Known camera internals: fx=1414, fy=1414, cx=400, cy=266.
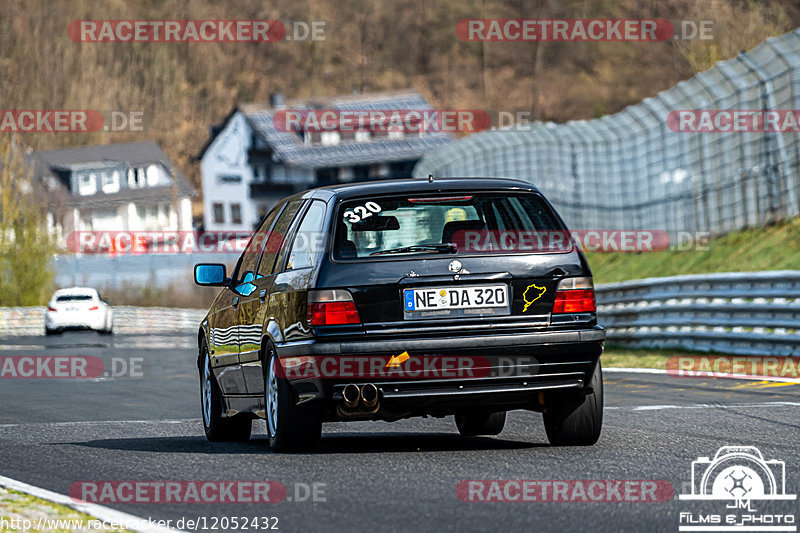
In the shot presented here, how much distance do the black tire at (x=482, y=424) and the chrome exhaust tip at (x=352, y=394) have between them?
2.09 m

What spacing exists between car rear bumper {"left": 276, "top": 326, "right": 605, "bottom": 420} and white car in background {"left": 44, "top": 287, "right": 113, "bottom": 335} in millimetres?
31513

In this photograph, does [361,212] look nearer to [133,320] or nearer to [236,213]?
[133,320]

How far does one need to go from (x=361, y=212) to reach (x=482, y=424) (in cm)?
227

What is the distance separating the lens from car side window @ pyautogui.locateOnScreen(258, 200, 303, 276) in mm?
9078

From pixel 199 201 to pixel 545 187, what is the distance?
81.0 meters

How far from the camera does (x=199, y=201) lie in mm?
111812

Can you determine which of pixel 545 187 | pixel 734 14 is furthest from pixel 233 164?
pixel 545 187

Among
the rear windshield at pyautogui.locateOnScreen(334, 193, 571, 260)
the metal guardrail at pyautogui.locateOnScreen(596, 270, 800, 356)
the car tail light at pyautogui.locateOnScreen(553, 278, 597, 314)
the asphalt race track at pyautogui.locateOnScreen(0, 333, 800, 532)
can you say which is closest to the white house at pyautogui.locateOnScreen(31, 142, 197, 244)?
the metal guardrail at pyautogui.locateOnScreen(596, 270, 800, 356)

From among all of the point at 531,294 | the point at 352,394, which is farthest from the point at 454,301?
the point at 352,394

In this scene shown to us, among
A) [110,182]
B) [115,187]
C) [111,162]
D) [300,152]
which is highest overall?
[111,162]

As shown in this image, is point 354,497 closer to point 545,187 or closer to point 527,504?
point 527,504

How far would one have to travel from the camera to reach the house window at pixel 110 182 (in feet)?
320

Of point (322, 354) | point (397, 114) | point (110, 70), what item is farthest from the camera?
point (110, 70)

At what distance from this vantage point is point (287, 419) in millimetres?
8219
